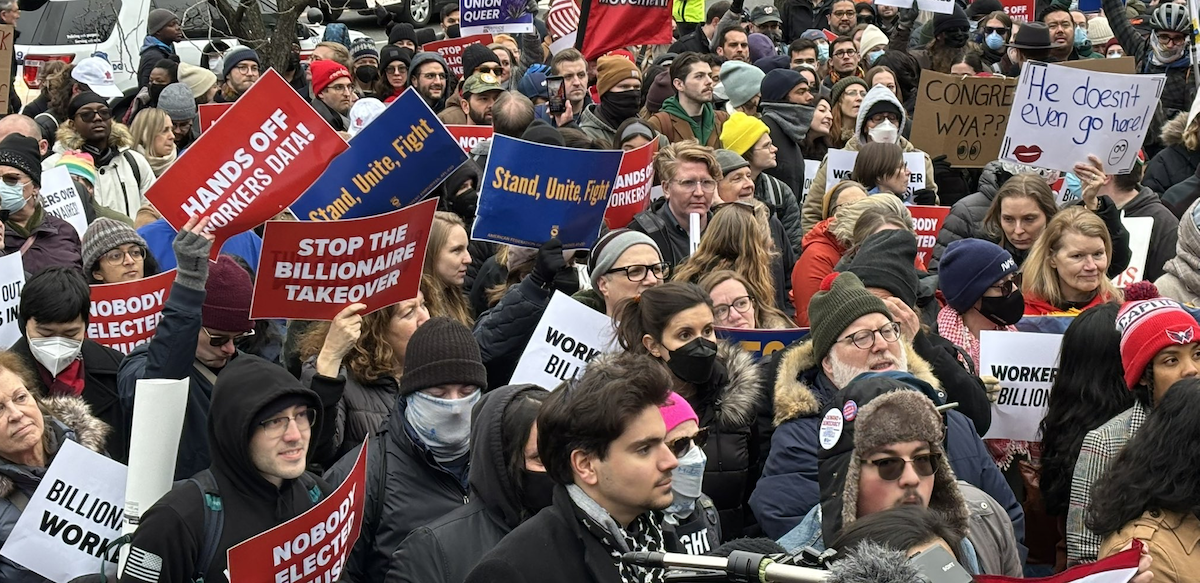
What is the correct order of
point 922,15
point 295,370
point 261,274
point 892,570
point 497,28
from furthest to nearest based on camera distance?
point 922,15, point 497,28, point 295,370, point 261,274, point 892,570

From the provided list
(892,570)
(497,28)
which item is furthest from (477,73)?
(892,570)

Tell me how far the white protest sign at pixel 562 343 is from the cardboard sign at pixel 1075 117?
392cm

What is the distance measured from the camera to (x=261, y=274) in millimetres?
5461

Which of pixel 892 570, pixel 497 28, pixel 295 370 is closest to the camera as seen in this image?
pixel 892 570

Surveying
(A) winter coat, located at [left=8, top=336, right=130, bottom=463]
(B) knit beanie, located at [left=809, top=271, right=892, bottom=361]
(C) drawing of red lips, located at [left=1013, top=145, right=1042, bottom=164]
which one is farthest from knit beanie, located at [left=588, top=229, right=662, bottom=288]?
(C) drawing of red lips, located at [left=1013, top=145, right=1042, bottom=164]

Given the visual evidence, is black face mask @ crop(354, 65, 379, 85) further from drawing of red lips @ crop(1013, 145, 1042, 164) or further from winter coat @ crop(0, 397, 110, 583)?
winter coat @ crop(0, 397, 110, 583)

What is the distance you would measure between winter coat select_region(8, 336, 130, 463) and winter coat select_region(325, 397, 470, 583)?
122 cm

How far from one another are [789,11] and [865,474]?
13719 mm

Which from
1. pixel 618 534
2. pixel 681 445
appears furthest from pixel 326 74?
pixel 618 534

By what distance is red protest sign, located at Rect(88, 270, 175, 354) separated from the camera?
6141 mm

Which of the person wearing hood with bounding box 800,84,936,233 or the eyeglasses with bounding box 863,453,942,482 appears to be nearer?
the eyeglasses with bounding box 863,453,942,482

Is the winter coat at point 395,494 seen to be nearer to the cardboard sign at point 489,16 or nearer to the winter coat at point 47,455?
the winter coat at point 47,455

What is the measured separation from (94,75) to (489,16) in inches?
132

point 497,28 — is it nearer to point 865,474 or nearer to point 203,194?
point 203,194
